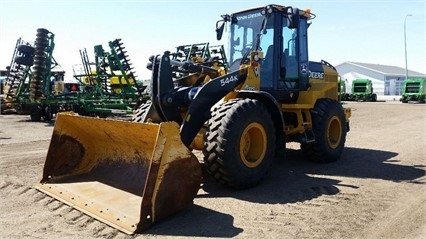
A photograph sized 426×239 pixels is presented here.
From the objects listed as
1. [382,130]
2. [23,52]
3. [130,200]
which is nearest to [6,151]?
[130,200]

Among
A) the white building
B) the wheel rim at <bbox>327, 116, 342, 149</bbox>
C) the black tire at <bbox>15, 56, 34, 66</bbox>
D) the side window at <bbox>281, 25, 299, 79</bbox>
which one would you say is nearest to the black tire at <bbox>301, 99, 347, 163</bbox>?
the wheel rim at <bbox>327, 116, 342, 149</bbox>

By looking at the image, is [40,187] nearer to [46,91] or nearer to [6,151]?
[6,151]

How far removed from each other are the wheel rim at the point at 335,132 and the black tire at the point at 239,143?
243cm

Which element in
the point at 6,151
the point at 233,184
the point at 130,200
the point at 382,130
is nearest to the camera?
the point at 130,200

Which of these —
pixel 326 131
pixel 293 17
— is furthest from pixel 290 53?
pixel 326 131

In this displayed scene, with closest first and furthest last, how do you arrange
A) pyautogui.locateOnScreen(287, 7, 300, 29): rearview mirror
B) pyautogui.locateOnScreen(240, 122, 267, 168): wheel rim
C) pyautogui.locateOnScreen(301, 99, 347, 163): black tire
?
pyautogui.locateOnScreen(240, 122, 267, 168): wheel rim → pyautogui.locateOnScreen(287, 7, 300, 29): rearview mirror → pyautogui.locateOnScreen(301, 99, 347, 163): black tire

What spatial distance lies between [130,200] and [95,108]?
1162 centimetres

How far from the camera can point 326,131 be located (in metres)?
7.18

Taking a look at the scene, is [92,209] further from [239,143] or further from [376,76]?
[376,76]

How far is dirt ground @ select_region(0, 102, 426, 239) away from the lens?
12.9 ft

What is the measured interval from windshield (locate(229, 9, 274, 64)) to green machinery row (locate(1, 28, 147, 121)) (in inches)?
313

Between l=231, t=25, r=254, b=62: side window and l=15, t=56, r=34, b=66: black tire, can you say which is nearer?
l=231, t=25, r=254, b=62: side window

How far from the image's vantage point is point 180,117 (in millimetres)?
5980

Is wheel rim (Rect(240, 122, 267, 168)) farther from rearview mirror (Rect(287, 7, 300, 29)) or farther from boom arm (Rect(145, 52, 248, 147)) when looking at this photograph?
rearview mirror (Rect(287, 7, 300, 29))
